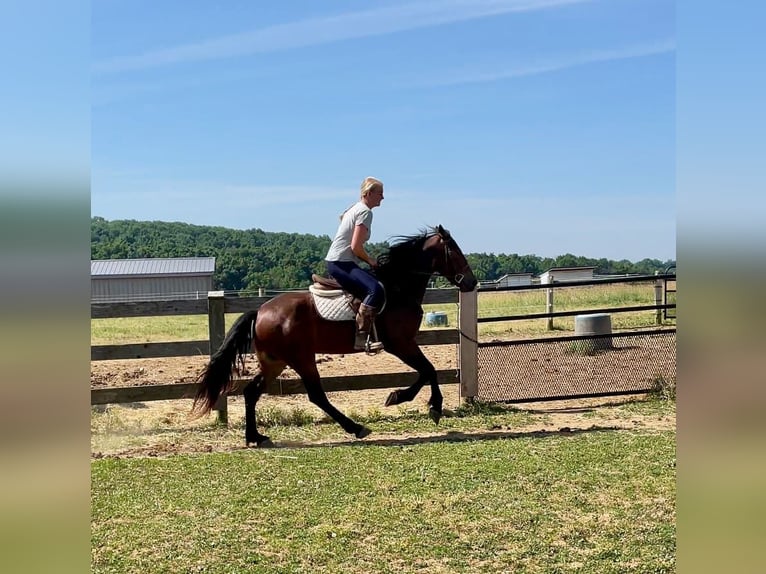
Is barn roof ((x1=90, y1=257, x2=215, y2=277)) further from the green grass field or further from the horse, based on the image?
the green grass field

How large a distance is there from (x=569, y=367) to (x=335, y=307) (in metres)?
3.73

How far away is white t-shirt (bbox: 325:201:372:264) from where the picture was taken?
6410 mm

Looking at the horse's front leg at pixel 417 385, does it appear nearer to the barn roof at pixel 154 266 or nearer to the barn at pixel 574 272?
the barn at pixel 574 272

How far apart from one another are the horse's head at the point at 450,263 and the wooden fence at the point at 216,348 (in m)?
0.94

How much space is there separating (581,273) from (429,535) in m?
22.8

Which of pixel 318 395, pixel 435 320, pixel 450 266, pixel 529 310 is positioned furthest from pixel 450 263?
pixel 529 310

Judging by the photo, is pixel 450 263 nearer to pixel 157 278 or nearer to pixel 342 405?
pixel 342 405

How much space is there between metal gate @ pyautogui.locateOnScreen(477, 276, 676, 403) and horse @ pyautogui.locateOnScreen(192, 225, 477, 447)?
1.21 meters

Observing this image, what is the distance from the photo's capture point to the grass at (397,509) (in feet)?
11.3

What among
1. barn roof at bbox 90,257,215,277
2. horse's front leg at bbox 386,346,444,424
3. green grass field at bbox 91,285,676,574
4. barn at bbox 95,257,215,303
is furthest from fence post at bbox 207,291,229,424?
barn roof at bbox 90,257,215,277
